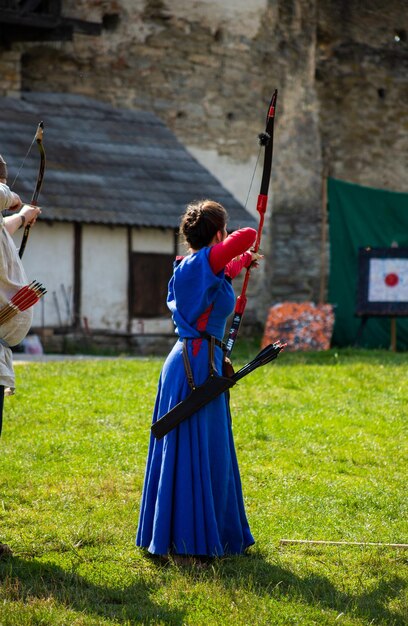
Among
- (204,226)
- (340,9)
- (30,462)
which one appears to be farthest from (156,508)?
(340,9)

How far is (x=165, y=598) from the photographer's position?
411cm

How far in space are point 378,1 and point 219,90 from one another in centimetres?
380

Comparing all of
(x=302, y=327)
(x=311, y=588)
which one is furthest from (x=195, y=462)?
(x=302, y=327)

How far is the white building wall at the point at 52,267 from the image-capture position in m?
12.9

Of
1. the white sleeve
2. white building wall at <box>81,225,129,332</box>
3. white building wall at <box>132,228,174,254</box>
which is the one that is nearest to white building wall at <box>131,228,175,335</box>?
white building wall at <box>132,228,174,254</box>

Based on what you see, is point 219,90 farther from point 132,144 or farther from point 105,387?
point 105,387

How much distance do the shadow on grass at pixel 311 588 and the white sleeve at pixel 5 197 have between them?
1765mm

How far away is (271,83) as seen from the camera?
53.4 ft

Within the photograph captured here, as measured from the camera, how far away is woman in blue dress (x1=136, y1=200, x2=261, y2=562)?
4.49 m

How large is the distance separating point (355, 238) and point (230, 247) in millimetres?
10803

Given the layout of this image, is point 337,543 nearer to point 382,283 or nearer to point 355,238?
point 382,283

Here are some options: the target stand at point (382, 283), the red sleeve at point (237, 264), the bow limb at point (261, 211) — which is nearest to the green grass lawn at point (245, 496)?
the bow limb at point (261, 211)

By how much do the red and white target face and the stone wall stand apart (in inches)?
106

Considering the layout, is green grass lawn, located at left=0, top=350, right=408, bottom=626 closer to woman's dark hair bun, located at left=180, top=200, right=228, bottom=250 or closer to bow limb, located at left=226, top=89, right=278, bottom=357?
bow limb, located at left=226, top=89, right=278, bottom=357
